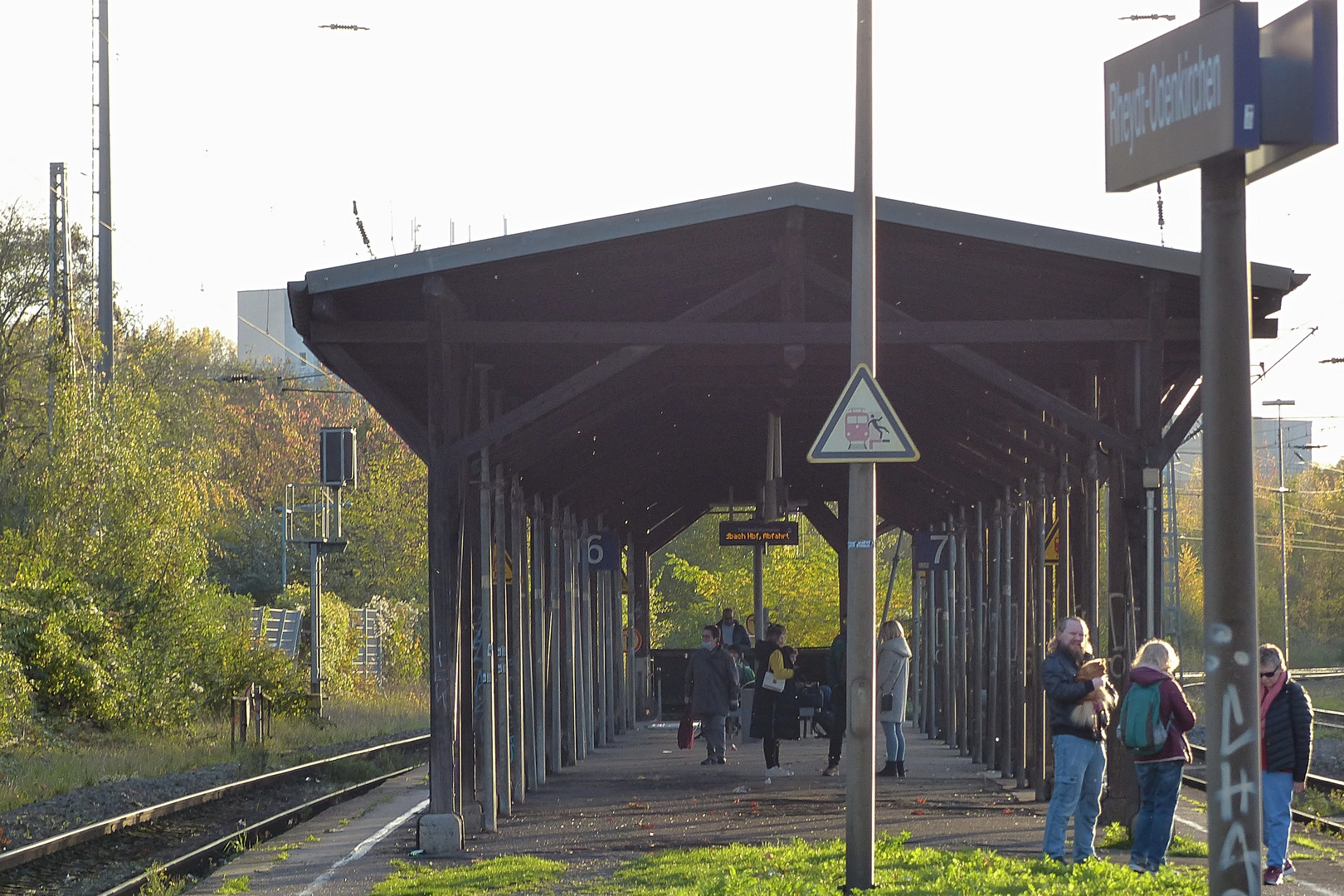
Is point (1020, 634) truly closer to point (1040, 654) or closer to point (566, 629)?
point (1040, 654)

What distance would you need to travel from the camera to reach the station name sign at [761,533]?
2656 cm

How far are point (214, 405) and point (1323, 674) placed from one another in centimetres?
4010

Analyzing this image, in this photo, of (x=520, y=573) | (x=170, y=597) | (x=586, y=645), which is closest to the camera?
(x=520, y=573)

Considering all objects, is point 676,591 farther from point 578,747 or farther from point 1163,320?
point 1163,320

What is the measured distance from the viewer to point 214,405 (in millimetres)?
66125

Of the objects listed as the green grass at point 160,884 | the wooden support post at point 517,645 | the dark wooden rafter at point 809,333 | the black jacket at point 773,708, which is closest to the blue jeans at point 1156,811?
the dark wooden rafter at point 809,333

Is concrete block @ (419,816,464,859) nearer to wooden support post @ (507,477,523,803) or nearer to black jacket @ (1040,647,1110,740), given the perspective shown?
wooden support post @ (507,477,523,803)

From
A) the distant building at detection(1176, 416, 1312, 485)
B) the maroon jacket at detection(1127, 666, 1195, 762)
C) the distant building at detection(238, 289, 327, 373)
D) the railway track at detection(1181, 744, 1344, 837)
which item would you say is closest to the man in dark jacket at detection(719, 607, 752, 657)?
the railway track at detection(1181, 744, 1344, 837)

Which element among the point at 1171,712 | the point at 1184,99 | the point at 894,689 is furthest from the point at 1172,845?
the point at 1184,99

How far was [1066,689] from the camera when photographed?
1093 cm

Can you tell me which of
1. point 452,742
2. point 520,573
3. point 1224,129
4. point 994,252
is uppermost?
point 994,252

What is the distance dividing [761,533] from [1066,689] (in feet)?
52.0

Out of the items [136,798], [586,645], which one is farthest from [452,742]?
[586,645]

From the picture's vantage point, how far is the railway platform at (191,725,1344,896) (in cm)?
1239
